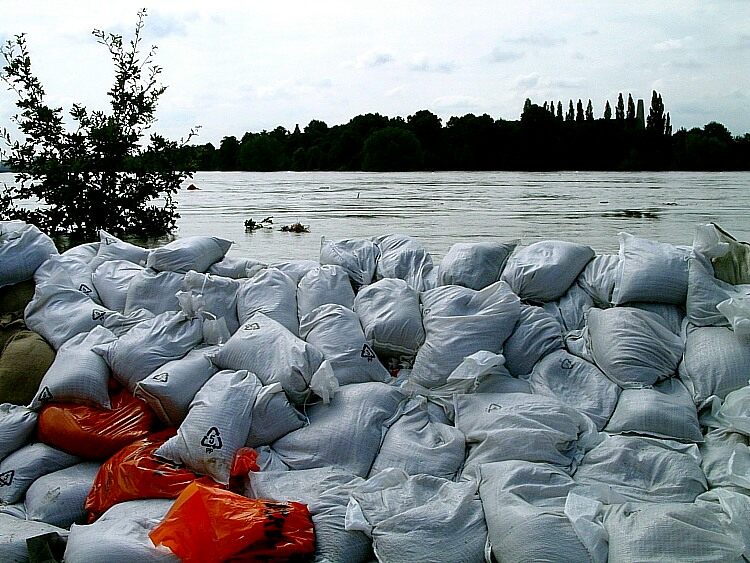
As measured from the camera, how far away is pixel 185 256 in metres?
3.81

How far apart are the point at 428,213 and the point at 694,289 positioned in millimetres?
11058

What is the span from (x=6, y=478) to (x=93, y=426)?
368mm

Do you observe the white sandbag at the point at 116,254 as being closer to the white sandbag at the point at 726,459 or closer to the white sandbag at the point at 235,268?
the white sandbag at the point at 235,268

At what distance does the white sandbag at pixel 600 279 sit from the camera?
3.33m

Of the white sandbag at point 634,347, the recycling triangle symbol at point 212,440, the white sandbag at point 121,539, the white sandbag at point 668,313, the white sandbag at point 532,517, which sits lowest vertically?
the white sandbag at point 121,539

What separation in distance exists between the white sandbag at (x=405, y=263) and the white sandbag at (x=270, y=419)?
1030mm

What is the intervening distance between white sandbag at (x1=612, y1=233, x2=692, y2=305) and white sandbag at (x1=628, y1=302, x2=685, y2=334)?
0.08 ft

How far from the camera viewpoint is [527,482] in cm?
234

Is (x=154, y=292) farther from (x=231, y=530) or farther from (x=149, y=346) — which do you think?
(x=231, y=530)

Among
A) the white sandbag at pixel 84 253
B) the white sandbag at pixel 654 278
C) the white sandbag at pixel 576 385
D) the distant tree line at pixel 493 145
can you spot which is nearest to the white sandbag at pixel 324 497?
the white sandbag at pixel 576 385

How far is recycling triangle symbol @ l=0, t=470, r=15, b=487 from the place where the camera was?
284cm

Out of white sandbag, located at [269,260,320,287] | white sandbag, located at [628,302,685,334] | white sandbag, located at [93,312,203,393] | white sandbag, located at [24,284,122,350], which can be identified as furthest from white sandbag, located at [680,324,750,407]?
white sandbag, located at [24,284,122,350]

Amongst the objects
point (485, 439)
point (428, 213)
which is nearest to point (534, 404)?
point (485, 439)

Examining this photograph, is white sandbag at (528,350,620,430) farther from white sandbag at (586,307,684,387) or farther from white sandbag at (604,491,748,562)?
white sandbag at (604,491,748,562)
